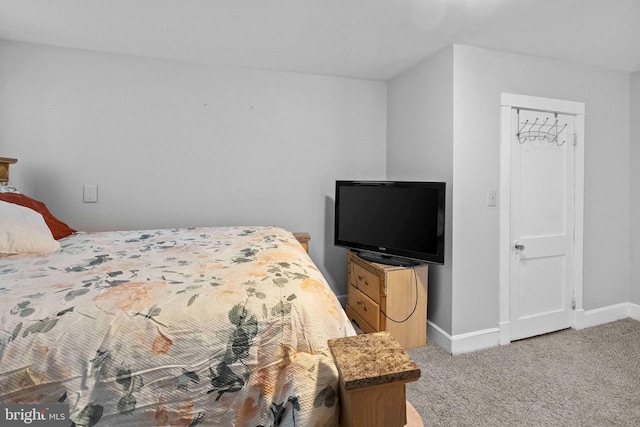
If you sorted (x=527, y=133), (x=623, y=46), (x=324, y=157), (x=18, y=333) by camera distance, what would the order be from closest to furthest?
(x=18, y=333)
(x=623, y=46)
(x=527, y=133)
(x=324, y=157)

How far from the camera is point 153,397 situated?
0.83m

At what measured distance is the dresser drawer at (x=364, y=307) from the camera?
2494 mm

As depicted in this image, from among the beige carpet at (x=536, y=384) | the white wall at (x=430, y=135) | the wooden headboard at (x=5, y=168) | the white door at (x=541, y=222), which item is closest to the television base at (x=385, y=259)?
the white wall at (x=430, y=135)

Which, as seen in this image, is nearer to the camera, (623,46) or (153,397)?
(153,397)

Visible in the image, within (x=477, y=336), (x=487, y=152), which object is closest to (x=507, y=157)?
(x=487, y=152)

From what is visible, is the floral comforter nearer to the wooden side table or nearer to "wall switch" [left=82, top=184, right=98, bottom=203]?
the wooden side table

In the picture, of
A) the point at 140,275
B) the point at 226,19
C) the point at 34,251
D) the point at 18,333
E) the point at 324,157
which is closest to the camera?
the point at 18,333

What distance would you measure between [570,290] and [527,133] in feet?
4.74

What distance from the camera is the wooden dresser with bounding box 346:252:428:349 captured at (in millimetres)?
2420

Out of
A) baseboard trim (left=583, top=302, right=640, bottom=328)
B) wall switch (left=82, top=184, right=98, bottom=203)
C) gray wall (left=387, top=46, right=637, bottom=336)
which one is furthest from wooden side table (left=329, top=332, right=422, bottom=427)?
baseboard trim (left=583, top=302, right=640, bottom=328)

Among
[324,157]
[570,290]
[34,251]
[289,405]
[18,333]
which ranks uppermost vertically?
[324,157]

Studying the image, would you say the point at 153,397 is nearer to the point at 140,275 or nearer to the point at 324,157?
the point at 140,275

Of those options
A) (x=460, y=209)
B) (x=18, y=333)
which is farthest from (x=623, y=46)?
(x=18, y=333)

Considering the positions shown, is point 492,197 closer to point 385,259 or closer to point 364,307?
point 385,259
